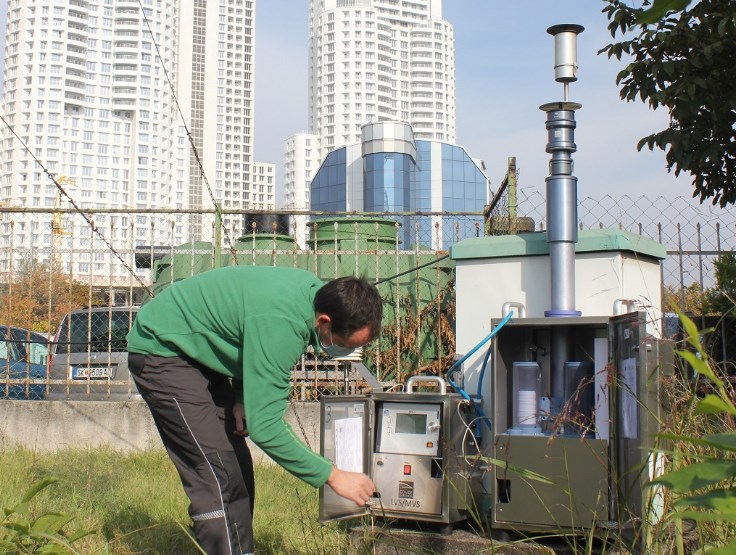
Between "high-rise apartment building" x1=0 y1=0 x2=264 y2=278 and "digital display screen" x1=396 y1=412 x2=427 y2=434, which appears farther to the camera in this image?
"high-rise apartment building" x1=0 y1=0 x2=264 y2=278

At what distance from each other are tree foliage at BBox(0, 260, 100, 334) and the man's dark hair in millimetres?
5092

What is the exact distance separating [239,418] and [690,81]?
3.67 m

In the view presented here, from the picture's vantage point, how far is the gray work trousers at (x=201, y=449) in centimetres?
295

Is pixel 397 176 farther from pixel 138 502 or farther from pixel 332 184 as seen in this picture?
pixel 138 502

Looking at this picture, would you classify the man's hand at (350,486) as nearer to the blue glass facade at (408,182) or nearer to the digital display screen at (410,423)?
the digital display screen at (410,423)

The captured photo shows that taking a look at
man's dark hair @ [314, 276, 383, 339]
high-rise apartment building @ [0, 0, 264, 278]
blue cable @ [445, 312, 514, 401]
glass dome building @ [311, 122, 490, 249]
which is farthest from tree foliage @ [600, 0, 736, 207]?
high-rise apartment building @ [0, 0, 264, 278]

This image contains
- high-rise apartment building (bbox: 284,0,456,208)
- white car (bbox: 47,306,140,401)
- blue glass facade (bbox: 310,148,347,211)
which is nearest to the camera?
white car (bbox: 47,306,140,401)

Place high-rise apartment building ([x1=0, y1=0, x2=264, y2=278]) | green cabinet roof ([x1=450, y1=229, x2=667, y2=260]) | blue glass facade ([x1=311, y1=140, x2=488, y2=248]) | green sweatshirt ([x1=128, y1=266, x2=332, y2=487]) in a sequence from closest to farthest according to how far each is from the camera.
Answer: green sweatshirt ([x1=128, y1=266, x2=332, y2=487]) → green cabinet roof ([x1=450, y1=229, x2=667, y2=260]) → blue glass facade ([x1=311, y1=140, x2=488, y2=248]) → high-rise apartment building ([x1=0, y1=0, x2=264, y2=278])

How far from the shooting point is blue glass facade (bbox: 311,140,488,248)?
226 feet

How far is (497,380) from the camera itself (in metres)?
4.07

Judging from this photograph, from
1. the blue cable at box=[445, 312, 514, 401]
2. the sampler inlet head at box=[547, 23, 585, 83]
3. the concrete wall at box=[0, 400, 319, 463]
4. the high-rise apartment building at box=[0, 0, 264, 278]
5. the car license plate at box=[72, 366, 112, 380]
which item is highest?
the high-rise apartment building at box=[0, 0, 264, 278]

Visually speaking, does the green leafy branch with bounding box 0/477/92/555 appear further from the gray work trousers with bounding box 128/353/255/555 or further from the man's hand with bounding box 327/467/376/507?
the man's hand with bounding box 327/467/376/507

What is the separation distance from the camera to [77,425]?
7.16 m

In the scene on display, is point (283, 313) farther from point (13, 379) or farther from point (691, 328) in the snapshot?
point (13, 379)
